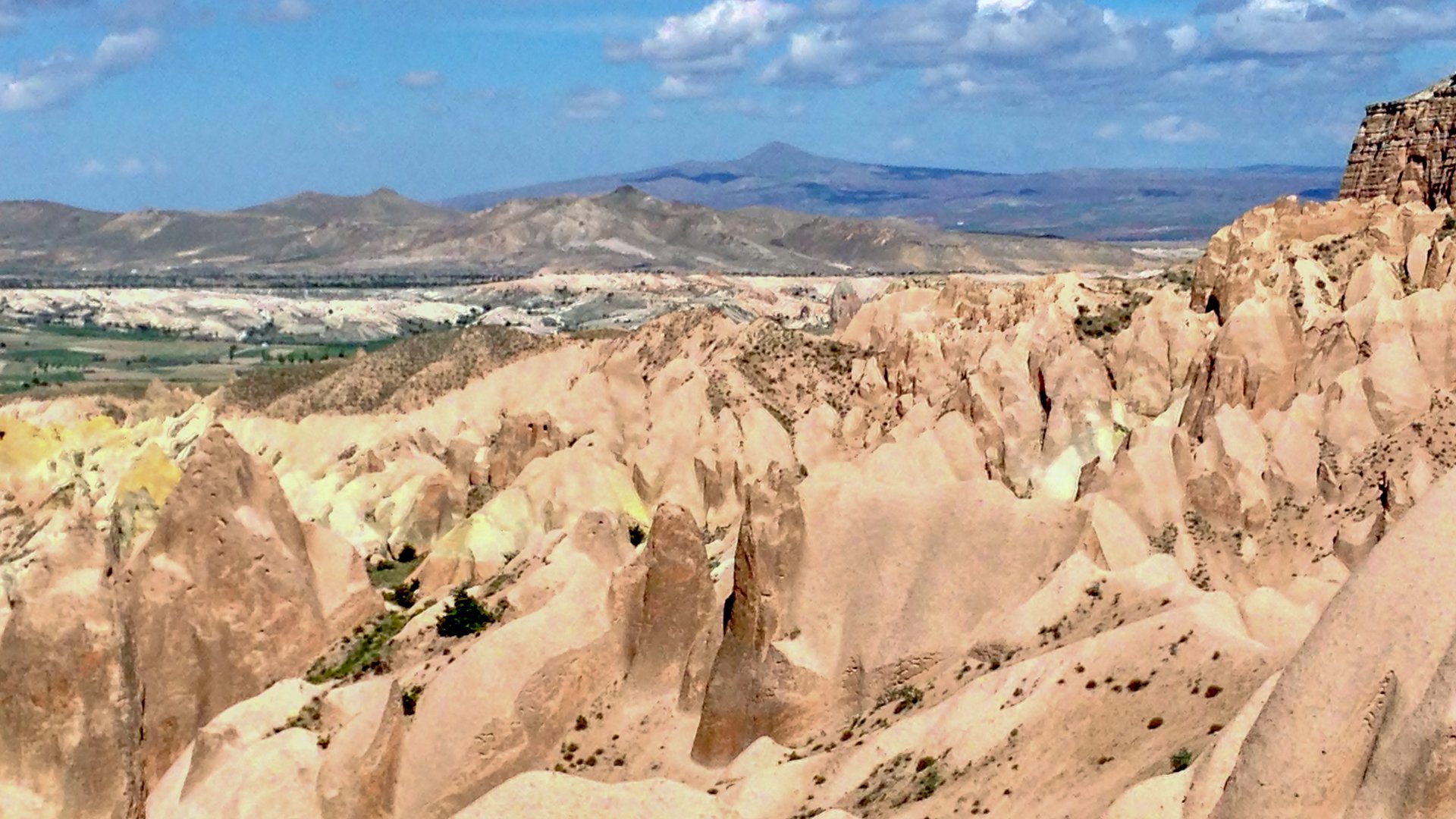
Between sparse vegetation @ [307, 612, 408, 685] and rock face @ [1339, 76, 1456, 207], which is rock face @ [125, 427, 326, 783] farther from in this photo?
rock face @ [1339, 76, 1456, 207]

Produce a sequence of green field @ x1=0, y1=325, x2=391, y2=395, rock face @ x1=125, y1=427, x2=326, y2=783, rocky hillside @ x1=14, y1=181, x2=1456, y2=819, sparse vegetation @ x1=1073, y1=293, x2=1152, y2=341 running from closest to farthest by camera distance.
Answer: rocky hillside @ x1=14, y1=181, x2=1456, y2=819, rock face @ x1=125, y1=427, x2=326, y2=783, sparse vegetation @ x1=1073, y1=293, x2=1152, y2=341, green field @ x1=0, y1=325, x2=391, y2=395

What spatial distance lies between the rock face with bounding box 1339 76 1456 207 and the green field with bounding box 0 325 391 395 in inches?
3391

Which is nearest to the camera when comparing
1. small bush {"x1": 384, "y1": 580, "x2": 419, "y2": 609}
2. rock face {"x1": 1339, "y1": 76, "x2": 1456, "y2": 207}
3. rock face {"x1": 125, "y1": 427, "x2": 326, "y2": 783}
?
rock face {"x1": 125, "y1": 427, "x2": 326, "y2": 783}

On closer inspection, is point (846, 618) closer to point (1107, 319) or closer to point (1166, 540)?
point (1166, 540)

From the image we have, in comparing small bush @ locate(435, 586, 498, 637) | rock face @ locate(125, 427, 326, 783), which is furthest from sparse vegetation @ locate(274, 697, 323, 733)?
rock face @ locate(125, 427, 326, 783)

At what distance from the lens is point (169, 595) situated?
1314 inches

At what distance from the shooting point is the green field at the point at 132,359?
14725cm

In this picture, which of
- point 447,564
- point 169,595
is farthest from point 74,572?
point 447,564


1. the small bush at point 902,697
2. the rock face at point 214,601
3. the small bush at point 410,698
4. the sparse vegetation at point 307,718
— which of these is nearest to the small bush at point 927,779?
the small bush at point 902,697

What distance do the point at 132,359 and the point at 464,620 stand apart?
153 m

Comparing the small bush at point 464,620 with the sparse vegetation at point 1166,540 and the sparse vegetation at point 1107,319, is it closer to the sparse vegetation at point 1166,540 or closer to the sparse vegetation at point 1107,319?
the sparse vegetation at point 1166,540

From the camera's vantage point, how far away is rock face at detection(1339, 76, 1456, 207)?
78750 mm

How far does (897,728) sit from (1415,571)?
11.9 metres

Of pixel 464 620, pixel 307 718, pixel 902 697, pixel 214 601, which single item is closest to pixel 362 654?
pixel 464 620
